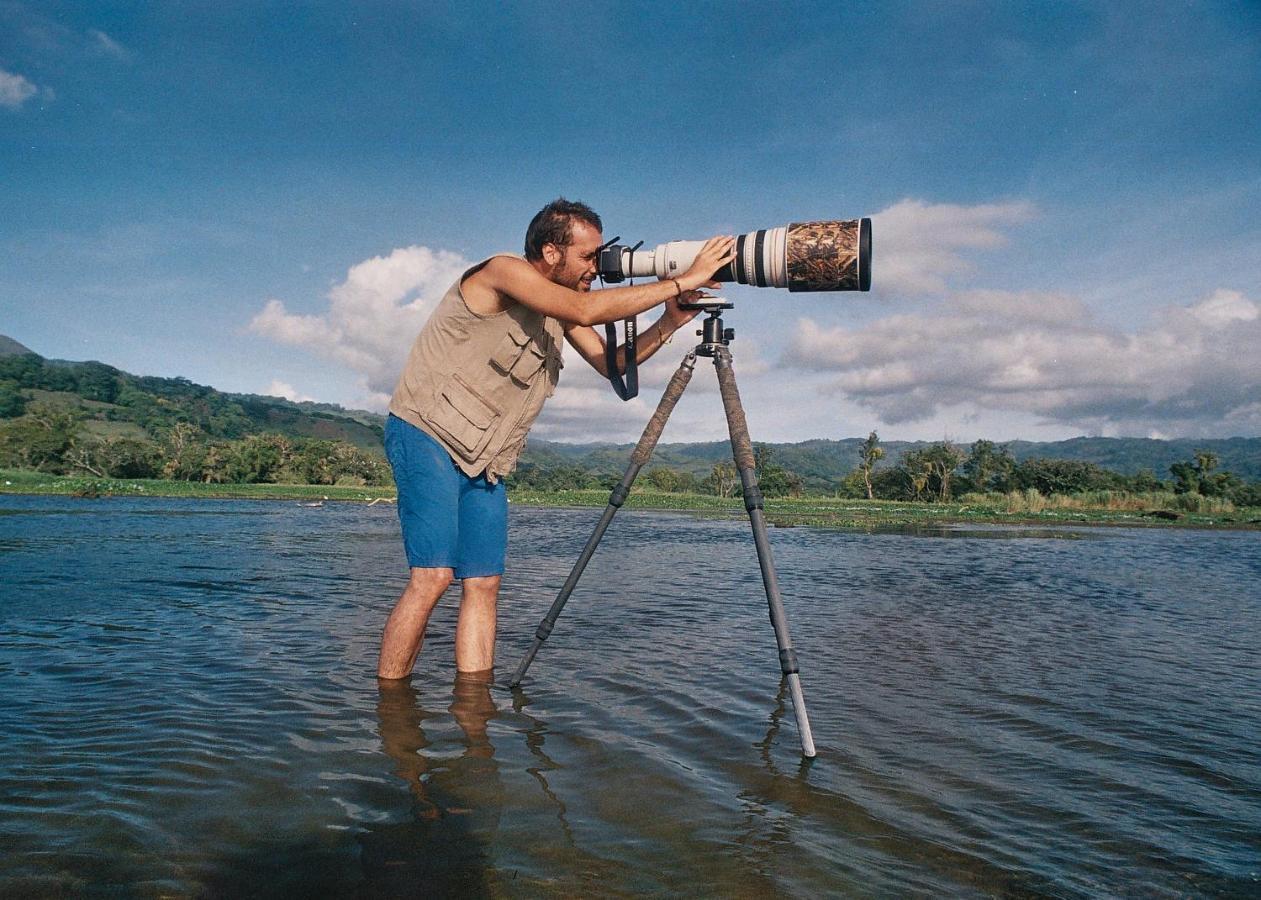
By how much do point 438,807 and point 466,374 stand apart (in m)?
2.00

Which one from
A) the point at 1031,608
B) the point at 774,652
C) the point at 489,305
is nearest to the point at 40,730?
the point at 489,305

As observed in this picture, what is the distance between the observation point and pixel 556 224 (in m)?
3.64

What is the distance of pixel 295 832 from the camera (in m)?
2.17

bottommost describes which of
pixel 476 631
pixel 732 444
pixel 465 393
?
pixel 476 631

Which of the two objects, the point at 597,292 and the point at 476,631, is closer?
the point at 597,292

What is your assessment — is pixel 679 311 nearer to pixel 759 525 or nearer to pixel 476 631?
pixel 759 525

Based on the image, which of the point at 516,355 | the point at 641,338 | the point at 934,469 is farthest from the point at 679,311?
the point at 934,469

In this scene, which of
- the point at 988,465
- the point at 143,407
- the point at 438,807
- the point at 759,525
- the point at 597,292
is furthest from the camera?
the point at 143,407

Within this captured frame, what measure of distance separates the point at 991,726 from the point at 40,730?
4220 millimetres

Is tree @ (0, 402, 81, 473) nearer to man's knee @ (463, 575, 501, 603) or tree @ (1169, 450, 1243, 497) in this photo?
man's knee @ (463, 575, 501, 603)

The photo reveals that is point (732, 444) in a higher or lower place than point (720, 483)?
higher

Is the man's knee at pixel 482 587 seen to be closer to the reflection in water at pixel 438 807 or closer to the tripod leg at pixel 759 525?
the reflection in water at pixel 438 807

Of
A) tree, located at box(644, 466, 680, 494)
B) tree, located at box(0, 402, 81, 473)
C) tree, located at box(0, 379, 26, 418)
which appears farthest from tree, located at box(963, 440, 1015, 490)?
tree, located at box(0, 379, 26, 418)

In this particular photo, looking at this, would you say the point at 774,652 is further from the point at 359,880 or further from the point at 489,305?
the point at 359,880
